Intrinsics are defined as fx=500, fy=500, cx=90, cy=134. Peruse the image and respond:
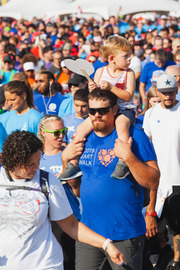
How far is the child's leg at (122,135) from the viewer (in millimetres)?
4012

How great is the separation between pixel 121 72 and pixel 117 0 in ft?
88.0

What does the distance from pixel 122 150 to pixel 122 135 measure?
28 centimetres

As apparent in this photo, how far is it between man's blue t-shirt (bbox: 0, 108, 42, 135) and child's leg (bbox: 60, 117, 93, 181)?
1.70 metres

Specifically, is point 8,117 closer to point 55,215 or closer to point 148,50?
point 55,215

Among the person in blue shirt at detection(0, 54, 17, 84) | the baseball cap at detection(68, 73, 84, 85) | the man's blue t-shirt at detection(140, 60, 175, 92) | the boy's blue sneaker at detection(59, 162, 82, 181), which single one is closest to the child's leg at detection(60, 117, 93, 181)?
the boy's blue sneaker at detection(59, 162, 82, 181)

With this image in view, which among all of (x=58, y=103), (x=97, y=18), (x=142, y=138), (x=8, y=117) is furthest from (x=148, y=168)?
(x=97, y=18)

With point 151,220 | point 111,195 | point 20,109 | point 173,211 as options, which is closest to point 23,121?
point 20,109

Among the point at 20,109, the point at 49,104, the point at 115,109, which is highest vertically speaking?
the point at 115,109

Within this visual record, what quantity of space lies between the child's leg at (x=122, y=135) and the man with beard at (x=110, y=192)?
0.21ft

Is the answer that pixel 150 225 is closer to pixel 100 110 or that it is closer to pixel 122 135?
pixel 122 135

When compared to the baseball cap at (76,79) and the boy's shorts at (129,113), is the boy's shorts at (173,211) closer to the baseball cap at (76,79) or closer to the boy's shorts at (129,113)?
the boy's shorts at (129,113)

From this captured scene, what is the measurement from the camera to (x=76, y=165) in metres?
4.43

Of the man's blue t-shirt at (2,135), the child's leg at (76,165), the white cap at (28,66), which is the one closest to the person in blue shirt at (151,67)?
the white cap at (28,66)

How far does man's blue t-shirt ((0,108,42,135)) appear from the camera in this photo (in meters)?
6.14
